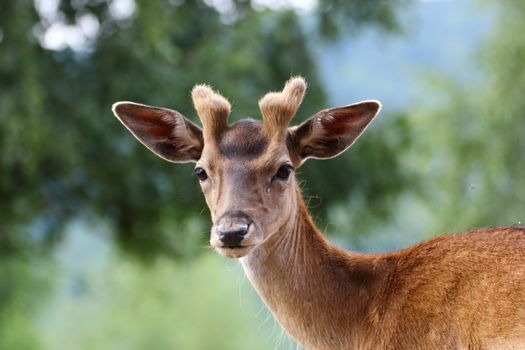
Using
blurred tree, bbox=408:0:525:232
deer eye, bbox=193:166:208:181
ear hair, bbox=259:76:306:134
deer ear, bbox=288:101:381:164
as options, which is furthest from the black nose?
blurred tree, bbox=408:0:525:232

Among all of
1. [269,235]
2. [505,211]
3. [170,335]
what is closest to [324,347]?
[269,235]

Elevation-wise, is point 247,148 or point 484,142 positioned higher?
point 247,148

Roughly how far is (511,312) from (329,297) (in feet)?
5.50

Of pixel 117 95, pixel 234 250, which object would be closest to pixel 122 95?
pixel 117 95

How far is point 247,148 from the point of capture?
818cm

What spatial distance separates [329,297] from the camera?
816 cm

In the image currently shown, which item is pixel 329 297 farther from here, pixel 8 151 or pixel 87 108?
pixel 87 108

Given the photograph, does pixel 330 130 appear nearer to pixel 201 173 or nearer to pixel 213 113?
pixel 213 113

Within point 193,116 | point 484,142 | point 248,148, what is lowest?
point 484,142

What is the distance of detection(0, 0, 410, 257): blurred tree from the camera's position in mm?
22219

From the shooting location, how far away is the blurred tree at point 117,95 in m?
22.2

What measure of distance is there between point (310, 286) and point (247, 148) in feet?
3.47

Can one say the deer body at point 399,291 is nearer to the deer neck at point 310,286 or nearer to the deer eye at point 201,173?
the deer neck at point 310,286

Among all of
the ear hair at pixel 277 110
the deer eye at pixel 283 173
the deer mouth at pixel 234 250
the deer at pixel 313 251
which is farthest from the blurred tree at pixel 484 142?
the deer mouth at pixel 234 250
